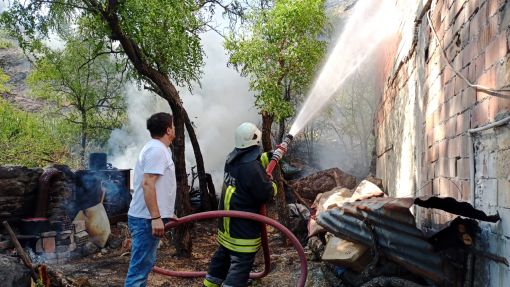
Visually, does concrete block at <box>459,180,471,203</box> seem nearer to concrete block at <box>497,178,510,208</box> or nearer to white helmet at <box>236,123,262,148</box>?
concrete block at <box>497,178,510,208</box>

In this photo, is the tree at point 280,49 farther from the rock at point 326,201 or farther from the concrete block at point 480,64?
the concrete block at point 480,64

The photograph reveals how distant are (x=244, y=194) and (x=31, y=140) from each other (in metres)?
11.3

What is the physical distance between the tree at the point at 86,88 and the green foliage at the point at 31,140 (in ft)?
2.74

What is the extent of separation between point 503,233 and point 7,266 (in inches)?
163

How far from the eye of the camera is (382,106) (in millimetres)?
9172

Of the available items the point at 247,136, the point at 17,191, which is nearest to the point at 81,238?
the point at 17,191

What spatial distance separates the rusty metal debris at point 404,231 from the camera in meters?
2.81

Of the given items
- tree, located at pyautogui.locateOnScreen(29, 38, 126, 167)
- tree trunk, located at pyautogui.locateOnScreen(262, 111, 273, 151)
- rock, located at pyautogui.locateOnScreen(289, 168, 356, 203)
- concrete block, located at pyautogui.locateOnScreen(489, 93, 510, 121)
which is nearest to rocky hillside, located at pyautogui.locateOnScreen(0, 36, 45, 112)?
tree, located at pyautogui.locateOnScreen(29, 38, 126, 167)

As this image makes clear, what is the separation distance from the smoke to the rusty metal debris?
1907 centimetres

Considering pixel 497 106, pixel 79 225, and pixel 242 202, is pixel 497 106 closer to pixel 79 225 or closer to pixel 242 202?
pixel 242 202

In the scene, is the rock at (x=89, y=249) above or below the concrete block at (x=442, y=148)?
below

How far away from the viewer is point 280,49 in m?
11.6

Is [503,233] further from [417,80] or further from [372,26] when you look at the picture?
[372,26]

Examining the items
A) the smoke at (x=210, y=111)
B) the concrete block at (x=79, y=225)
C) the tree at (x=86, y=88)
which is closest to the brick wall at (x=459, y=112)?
the concrete block at (x=79, y=225)
